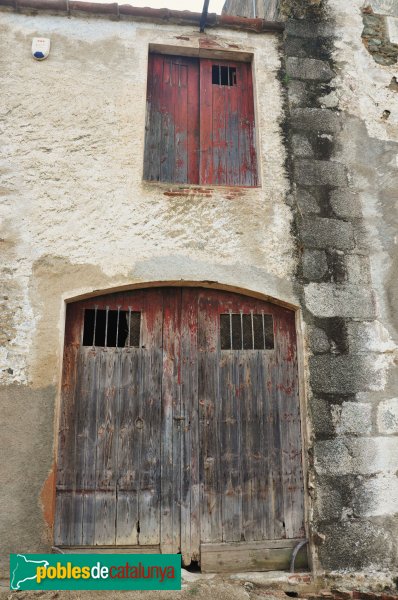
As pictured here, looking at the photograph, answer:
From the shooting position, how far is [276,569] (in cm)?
429

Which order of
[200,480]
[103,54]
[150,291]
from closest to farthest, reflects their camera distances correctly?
[200,480] < [150,291] < [103,54]

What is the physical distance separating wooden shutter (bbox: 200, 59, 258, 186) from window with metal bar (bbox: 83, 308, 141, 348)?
62.2 inches

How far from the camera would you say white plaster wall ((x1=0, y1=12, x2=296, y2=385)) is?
445cm

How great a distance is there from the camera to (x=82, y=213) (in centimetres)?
462

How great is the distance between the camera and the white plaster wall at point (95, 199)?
4.45m

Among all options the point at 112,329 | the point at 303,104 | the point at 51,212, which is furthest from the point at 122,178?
the point at 303,104

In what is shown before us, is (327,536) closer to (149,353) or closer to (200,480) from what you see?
(200,480)

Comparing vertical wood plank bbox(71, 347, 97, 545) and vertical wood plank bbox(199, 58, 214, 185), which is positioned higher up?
vertical wood plank bbox(199, 58, 214, 185)

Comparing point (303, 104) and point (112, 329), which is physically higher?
point (303, 104)

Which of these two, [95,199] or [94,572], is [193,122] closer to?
[95,199]

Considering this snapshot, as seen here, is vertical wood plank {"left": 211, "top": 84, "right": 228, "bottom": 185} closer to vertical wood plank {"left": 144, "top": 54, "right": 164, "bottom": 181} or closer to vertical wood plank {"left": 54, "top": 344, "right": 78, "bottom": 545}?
vertical wood plank {"left": 144, "top": 54, "right": 164, "bottom": 181}

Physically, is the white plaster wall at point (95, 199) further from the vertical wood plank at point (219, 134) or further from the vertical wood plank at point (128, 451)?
the vertical wood plank at point (128, 451)

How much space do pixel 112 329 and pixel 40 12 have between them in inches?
133

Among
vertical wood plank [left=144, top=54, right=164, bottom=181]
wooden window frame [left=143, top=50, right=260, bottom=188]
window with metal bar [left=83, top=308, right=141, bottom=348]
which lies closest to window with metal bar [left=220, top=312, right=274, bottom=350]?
window with metal bar [left=83, top=308, right=141, bottom=348]
